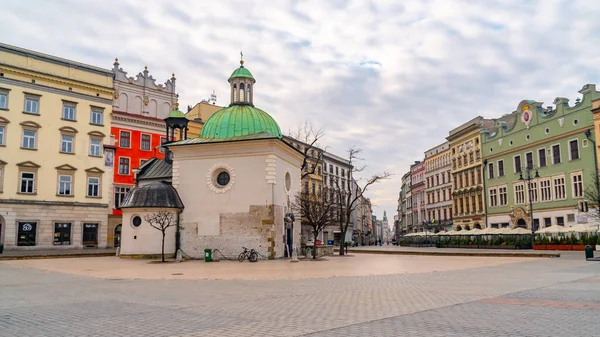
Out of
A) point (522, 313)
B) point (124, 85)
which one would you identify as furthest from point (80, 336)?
point (124, 85)

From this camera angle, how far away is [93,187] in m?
45.0

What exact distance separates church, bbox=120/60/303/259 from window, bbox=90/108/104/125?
55.2 feet

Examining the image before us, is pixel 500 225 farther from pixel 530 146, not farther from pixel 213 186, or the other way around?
pixel 213 186

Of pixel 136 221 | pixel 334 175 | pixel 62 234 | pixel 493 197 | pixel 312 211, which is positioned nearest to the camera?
pixel 136 221

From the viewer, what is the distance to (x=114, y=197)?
4928cm

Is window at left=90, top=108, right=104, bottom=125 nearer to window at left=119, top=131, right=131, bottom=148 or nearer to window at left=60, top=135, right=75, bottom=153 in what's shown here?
window at left=60, top=135, right=75, bottom=153

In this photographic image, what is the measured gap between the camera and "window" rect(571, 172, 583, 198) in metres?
44.3

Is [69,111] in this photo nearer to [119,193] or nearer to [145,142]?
[145,142]

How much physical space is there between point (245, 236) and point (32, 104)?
25211 mm

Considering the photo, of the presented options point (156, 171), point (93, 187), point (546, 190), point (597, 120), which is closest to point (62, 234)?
point (93, 187)

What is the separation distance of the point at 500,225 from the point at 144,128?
4224 cm

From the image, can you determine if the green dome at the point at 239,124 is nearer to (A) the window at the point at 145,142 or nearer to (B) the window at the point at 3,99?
(B) the window at the point at 3,99

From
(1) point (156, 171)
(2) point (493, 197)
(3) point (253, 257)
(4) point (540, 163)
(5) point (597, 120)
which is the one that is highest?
(5) point (597, 120)

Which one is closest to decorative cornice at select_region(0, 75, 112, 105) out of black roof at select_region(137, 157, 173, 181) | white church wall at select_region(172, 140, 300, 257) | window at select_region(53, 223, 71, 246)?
window at select_region(53, 223, 71, 246)
